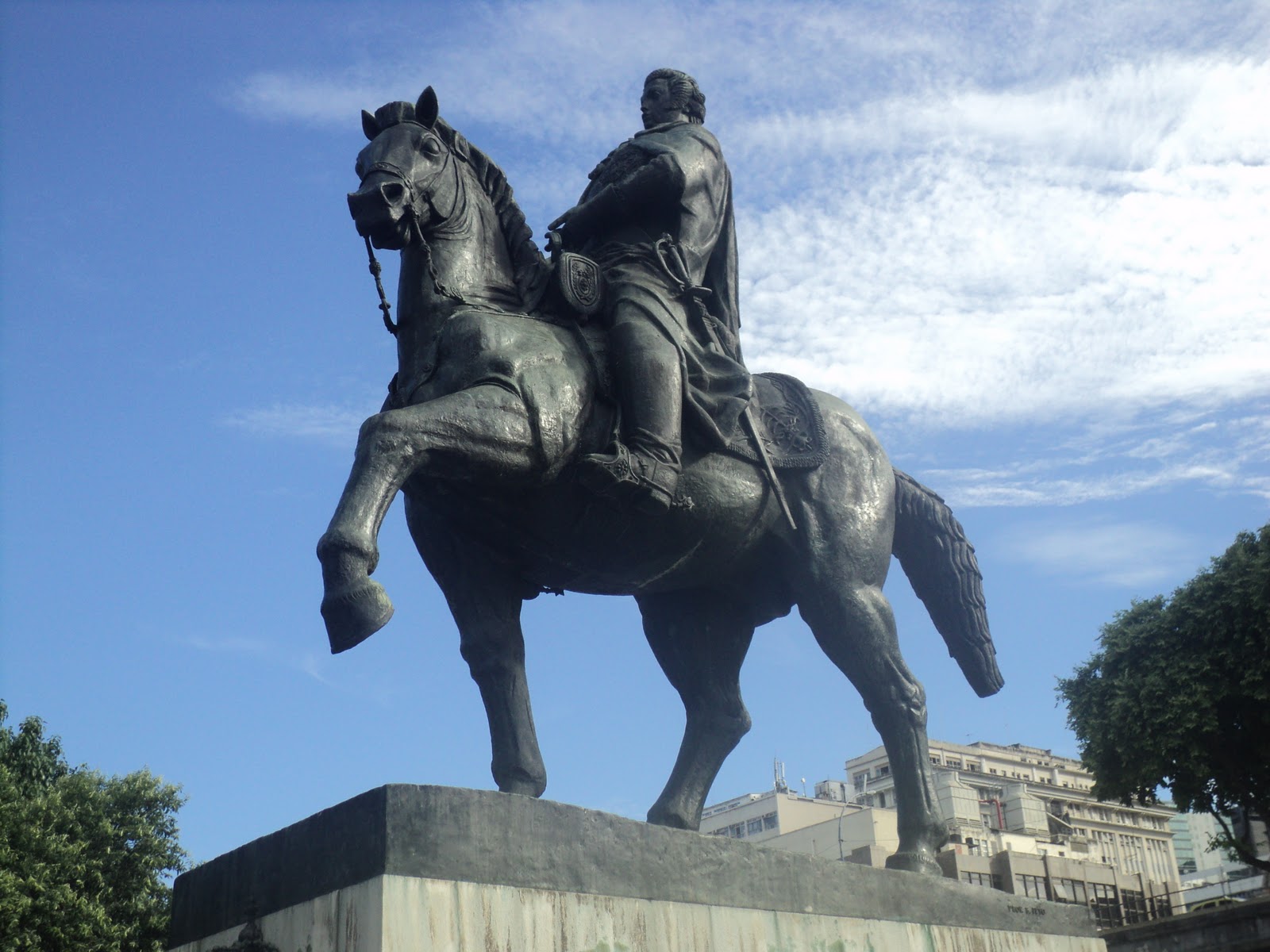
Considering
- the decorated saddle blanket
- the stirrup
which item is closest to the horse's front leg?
the stirrup

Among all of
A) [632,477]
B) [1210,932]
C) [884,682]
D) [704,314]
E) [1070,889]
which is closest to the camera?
[632,477]

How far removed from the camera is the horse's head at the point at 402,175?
22.9 ft

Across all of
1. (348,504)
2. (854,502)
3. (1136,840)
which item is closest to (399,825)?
(348,504)

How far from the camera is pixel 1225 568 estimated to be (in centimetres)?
3234

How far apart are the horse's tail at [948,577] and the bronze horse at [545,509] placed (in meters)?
0.35

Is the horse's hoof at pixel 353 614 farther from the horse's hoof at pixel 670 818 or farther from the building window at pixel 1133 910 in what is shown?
the building window at pixel 1133 910

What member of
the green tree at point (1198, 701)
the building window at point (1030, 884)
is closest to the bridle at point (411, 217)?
the green tree at point (1198, 701)

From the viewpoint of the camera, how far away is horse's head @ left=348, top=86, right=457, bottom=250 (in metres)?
6.99

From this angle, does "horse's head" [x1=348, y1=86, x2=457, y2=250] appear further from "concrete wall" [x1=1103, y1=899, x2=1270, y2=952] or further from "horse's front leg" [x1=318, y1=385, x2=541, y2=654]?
"concrete wall" [x1=1103, y1=899, x2=1270, y2=952]

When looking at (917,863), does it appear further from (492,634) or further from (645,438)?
(645,438)

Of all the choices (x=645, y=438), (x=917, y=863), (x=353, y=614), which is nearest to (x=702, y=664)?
(x=917, y=863)

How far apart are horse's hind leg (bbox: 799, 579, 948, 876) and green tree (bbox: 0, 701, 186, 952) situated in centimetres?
1977

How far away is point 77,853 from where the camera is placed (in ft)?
82.0

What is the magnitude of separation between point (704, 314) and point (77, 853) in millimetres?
21365
